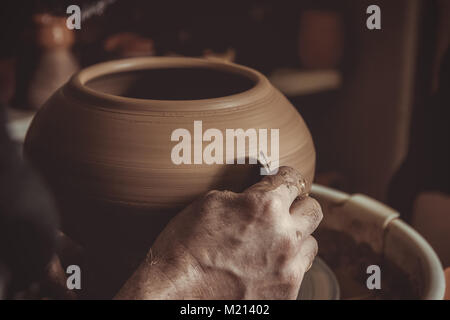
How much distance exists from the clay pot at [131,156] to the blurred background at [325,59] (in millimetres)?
648

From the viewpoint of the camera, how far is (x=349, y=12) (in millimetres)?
1814

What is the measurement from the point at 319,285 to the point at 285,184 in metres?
0.29

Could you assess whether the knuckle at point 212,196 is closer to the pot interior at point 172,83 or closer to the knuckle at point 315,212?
the knuckle at point 315,212

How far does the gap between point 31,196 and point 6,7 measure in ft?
3.20

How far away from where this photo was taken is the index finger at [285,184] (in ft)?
1.95

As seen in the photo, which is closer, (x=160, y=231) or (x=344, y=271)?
(x=160, y=231)

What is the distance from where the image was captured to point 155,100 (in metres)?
0.65

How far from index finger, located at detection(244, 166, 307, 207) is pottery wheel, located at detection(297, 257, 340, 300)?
23 centimetres

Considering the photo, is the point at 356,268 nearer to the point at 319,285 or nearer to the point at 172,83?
the point at 319,285

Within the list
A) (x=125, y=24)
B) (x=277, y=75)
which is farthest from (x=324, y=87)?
(x=125, y=24)

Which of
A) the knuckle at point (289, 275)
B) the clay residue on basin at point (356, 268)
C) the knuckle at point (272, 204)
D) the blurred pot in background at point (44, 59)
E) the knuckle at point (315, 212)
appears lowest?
the clay residue on basin at point (356, 268)

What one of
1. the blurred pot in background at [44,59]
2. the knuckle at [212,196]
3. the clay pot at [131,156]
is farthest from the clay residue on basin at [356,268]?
the blurred pot in background at [44,59]

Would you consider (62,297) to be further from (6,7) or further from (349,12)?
(349,12)

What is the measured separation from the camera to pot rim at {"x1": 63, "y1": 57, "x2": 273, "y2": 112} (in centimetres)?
63
